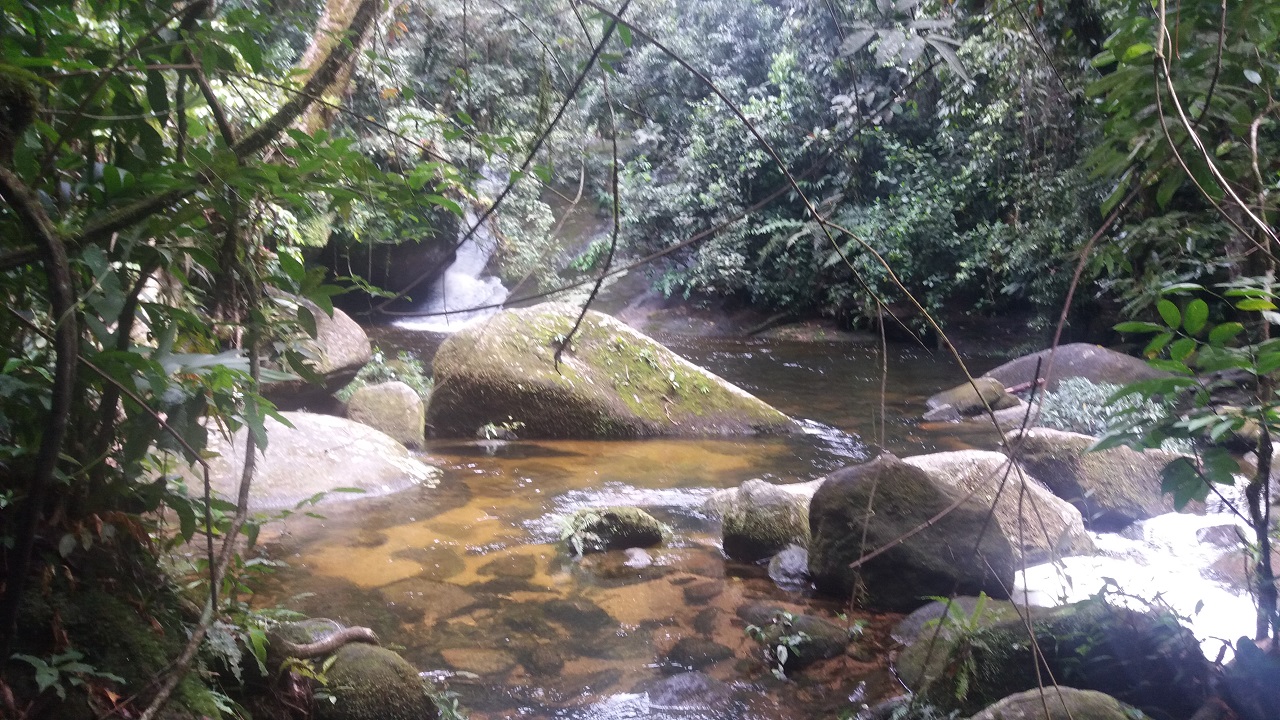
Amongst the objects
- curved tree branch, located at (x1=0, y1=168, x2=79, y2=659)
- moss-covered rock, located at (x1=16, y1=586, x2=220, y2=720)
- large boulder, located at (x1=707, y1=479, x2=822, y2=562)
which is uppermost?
curved tree branch, located at (x1=0, y1=168, x2=79, y2=659)

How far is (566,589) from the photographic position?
455 cm

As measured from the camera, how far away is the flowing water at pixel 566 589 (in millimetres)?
3504

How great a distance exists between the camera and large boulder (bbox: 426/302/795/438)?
26.4 ft

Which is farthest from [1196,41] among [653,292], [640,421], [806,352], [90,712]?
[653,292]

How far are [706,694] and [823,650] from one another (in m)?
0.65

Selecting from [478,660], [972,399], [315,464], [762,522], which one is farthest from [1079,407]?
[315,464]

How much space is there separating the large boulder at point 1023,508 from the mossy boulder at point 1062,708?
1978 millimetres

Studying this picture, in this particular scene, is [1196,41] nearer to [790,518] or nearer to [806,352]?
[790,518]

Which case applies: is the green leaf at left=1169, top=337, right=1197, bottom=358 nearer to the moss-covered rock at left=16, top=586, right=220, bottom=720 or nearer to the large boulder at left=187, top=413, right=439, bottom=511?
the moss-covered rock at left=16, top=586, right=220, bottom=720

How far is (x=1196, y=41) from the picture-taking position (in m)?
2.71

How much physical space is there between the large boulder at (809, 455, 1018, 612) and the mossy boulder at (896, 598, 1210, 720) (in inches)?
36.5

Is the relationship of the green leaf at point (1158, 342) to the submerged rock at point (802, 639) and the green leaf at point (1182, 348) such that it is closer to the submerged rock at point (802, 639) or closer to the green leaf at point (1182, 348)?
the green leaf at point (1182, 348)

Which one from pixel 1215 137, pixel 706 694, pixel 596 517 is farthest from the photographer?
pixel 596 517

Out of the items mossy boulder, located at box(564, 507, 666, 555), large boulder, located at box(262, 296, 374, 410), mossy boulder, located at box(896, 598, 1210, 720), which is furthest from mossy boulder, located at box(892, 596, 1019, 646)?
large boulder, located at box(262, 296, 374, 410)
